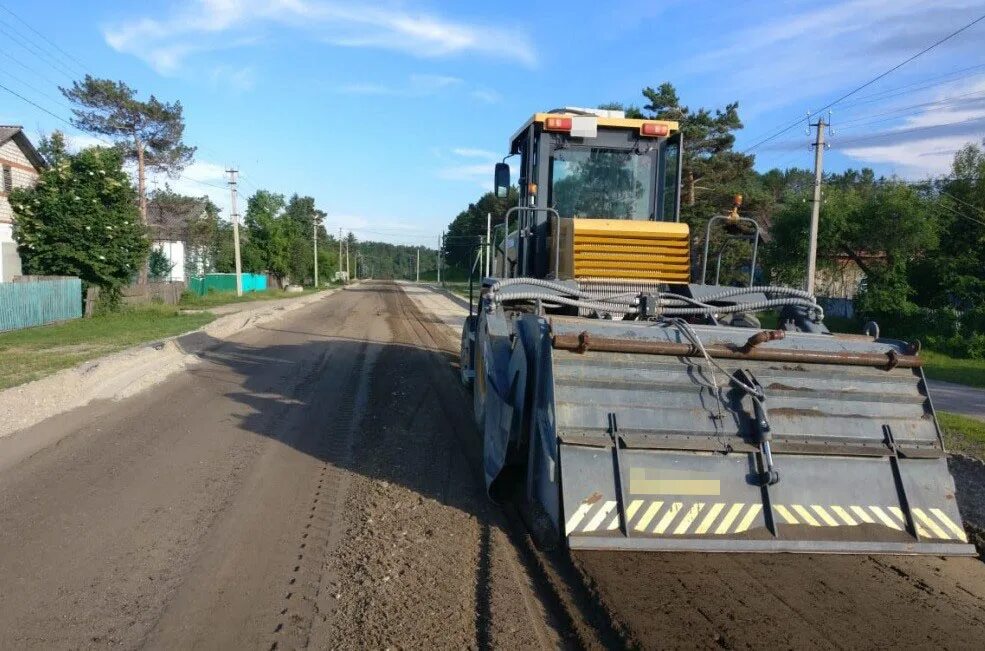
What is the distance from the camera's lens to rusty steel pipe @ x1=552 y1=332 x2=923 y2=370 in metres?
4.91

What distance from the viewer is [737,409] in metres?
4.98

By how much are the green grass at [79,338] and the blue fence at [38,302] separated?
14.3 inches

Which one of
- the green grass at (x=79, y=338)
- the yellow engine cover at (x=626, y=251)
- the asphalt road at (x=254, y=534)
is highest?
the yellow engine cover at (x=626, y=251)

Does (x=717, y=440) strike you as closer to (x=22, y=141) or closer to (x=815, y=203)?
(x=815, y=203)

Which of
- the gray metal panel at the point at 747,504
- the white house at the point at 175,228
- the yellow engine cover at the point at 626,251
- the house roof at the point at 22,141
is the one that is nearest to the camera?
the gray metal panel at the point at 747,504

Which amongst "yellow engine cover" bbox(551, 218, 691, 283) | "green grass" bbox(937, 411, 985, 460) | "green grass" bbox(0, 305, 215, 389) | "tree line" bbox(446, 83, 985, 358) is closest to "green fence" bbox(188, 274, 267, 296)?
"green grass" bbox(0, 305, 215, 389)

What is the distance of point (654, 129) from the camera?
8.32m

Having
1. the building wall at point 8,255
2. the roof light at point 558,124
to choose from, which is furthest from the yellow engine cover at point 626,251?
the building wall at point 8,255

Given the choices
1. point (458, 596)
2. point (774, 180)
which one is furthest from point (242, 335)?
point (774, 180)

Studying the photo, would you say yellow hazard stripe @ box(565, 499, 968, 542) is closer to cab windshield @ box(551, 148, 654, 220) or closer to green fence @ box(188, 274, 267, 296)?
cab windshield @ box(551, 148, 654, 220)

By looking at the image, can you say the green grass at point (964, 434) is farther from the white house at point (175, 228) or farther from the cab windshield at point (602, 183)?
the white house at point (175, 228)

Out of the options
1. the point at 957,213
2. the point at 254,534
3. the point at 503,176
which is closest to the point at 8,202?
the point at 503,176

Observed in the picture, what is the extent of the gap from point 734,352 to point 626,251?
279 centimetres

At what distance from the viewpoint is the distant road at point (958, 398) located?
1171 centimetres
